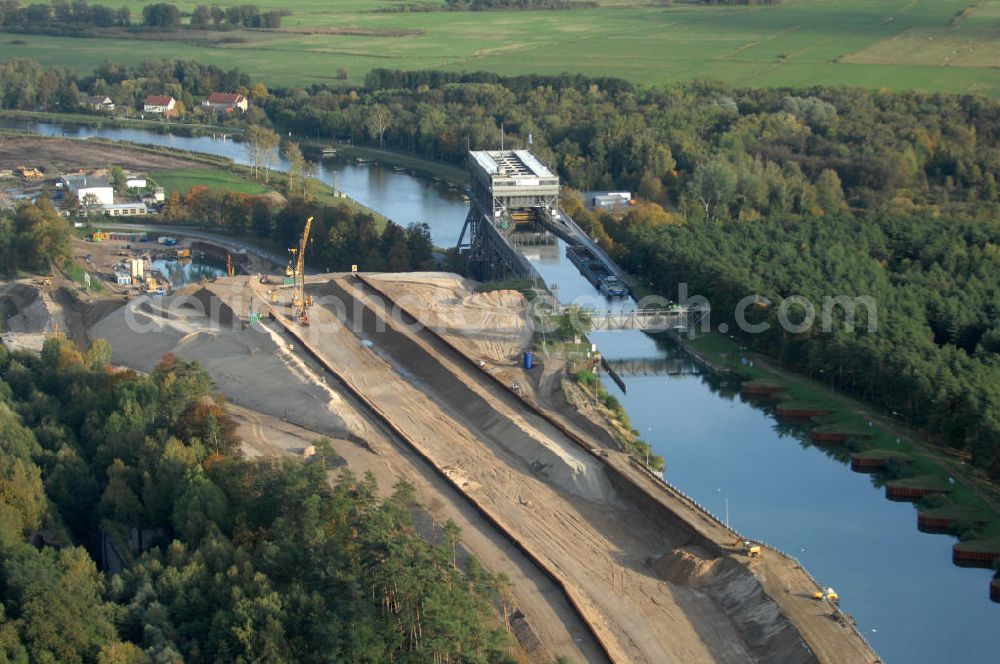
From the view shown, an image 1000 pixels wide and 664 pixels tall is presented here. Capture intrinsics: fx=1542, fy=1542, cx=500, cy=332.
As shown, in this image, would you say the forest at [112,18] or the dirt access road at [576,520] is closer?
the dirt access road at [576,520]

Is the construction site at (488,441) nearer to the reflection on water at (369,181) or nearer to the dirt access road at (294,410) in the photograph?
the dirt access road at (294,410)

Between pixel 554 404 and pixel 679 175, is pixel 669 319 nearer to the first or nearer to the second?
pixel 554 404

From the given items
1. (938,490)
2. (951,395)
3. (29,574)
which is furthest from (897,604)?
(29,574)

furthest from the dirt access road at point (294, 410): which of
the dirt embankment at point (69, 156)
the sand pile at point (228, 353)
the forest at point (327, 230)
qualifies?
the dirt embankment at point (69, 156)

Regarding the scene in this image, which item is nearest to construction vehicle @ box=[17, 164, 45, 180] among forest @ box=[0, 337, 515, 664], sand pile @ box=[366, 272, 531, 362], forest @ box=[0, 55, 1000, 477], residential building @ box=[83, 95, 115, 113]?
forest @ box=[0, 55, 1000, 477]

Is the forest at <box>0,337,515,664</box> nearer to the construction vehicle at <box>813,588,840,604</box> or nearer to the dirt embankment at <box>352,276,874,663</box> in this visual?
the dirt embankment at <box>352,276,874,663</box>

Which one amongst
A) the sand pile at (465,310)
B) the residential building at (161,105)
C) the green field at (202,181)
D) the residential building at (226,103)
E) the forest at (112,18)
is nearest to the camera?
the sand pile at (465,310)
